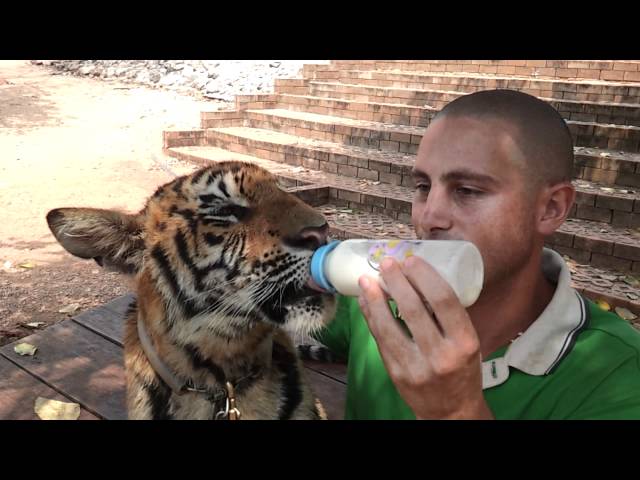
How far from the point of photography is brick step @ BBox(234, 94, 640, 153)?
679cm

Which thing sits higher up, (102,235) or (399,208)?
(102,235)

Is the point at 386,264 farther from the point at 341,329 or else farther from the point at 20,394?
the point at 20,394

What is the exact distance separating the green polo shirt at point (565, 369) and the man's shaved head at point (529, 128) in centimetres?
36

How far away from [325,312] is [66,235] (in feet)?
2.86

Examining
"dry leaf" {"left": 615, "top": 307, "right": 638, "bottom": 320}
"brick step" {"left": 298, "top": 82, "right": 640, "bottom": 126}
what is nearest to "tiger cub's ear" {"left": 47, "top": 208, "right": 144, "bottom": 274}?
"dry leaf" {"left": 615, "top": 307, "right": 638, "bottom": 320}

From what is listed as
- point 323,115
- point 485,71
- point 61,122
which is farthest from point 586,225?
point 61,122

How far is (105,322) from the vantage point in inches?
113

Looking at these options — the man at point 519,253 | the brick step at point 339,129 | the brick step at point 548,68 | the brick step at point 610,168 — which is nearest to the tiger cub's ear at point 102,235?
the man at point 519,253

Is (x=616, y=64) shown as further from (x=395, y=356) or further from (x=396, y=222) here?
(x=395, y=356)

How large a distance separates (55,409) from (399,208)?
16.5ft

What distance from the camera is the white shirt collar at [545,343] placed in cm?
153

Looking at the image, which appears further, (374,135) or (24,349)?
(374,135)

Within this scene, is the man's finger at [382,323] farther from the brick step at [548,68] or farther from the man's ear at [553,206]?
the brick step at [548,68]

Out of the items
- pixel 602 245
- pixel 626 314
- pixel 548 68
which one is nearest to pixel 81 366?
pixel 626 314
